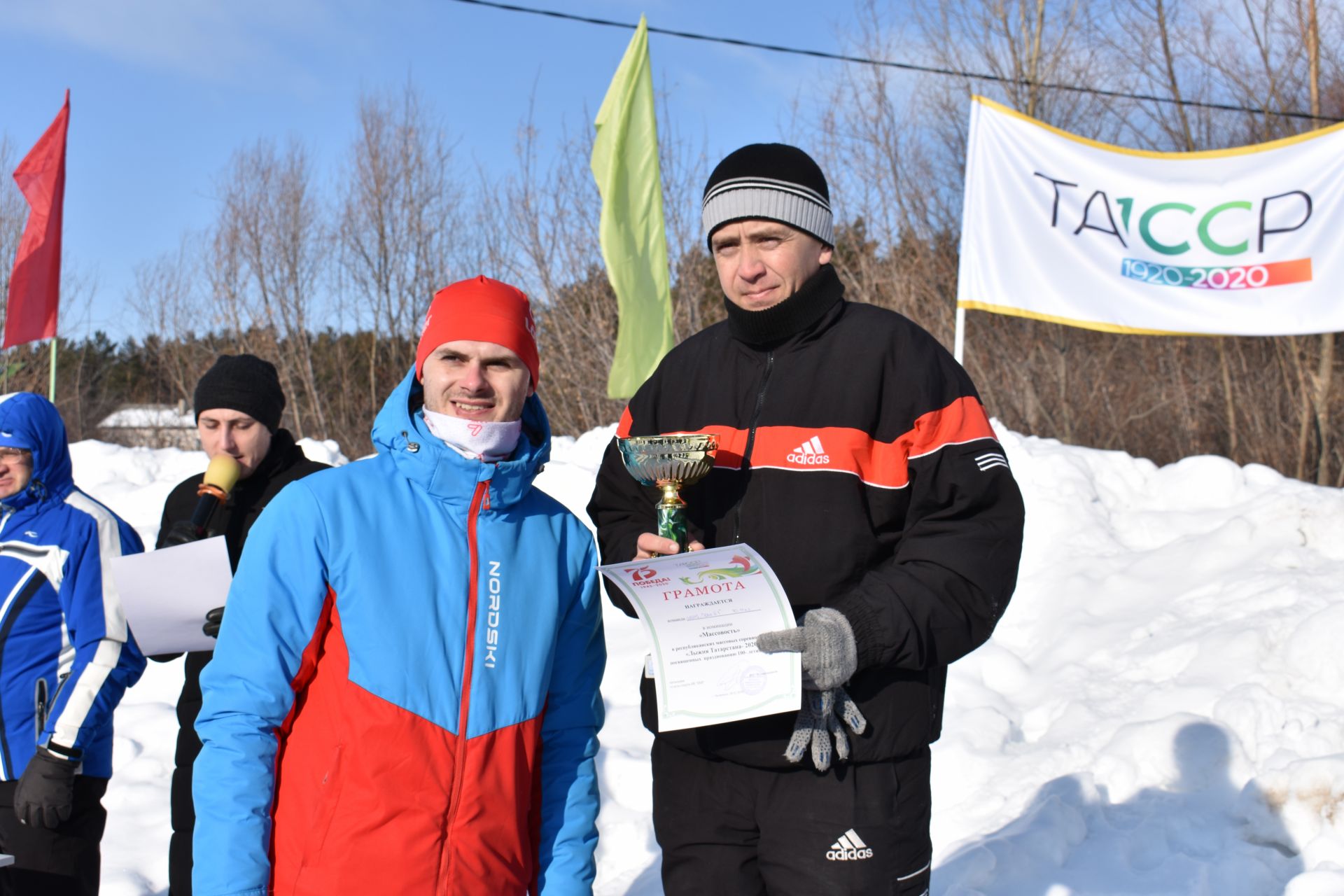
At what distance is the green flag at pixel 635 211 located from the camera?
949cm

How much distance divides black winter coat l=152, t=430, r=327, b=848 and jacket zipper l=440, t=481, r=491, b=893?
1.41 m

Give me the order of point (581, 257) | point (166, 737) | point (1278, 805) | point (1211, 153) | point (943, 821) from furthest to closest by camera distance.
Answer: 1. point (581, 257)
2. point (1211, 153)
3. point (166, 737)
4. point (943, 821)
5. point (1278, 805)

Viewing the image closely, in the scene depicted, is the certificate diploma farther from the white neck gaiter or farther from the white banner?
the white banner

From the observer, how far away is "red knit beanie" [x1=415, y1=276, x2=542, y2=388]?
7.62 ft

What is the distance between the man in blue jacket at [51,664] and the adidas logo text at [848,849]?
2362mm

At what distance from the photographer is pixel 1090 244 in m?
8.73

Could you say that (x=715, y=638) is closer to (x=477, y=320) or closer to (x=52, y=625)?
(x=477, y=320)

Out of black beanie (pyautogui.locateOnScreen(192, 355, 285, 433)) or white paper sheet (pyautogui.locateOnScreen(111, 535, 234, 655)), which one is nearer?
white paper sheet (pyautogui.locateOnScreen(111, 535, 234, 655))

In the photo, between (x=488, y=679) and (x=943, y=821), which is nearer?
(x=488, y=679)

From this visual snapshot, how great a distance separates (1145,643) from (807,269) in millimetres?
4806

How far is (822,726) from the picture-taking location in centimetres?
238

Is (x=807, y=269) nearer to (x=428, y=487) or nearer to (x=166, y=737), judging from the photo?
(x=428, y=487)

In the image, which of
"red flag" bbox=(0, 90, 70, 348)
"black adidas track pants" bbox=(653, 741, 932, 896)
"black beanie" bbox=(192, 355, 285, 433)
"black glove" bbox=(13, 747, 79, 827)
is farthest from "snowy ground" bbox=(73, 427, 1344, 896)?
"red flag" bbox=(0, 90, 70, 348)

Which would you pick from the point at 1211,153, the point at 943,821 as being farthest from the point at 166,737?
the point at 1211,153
